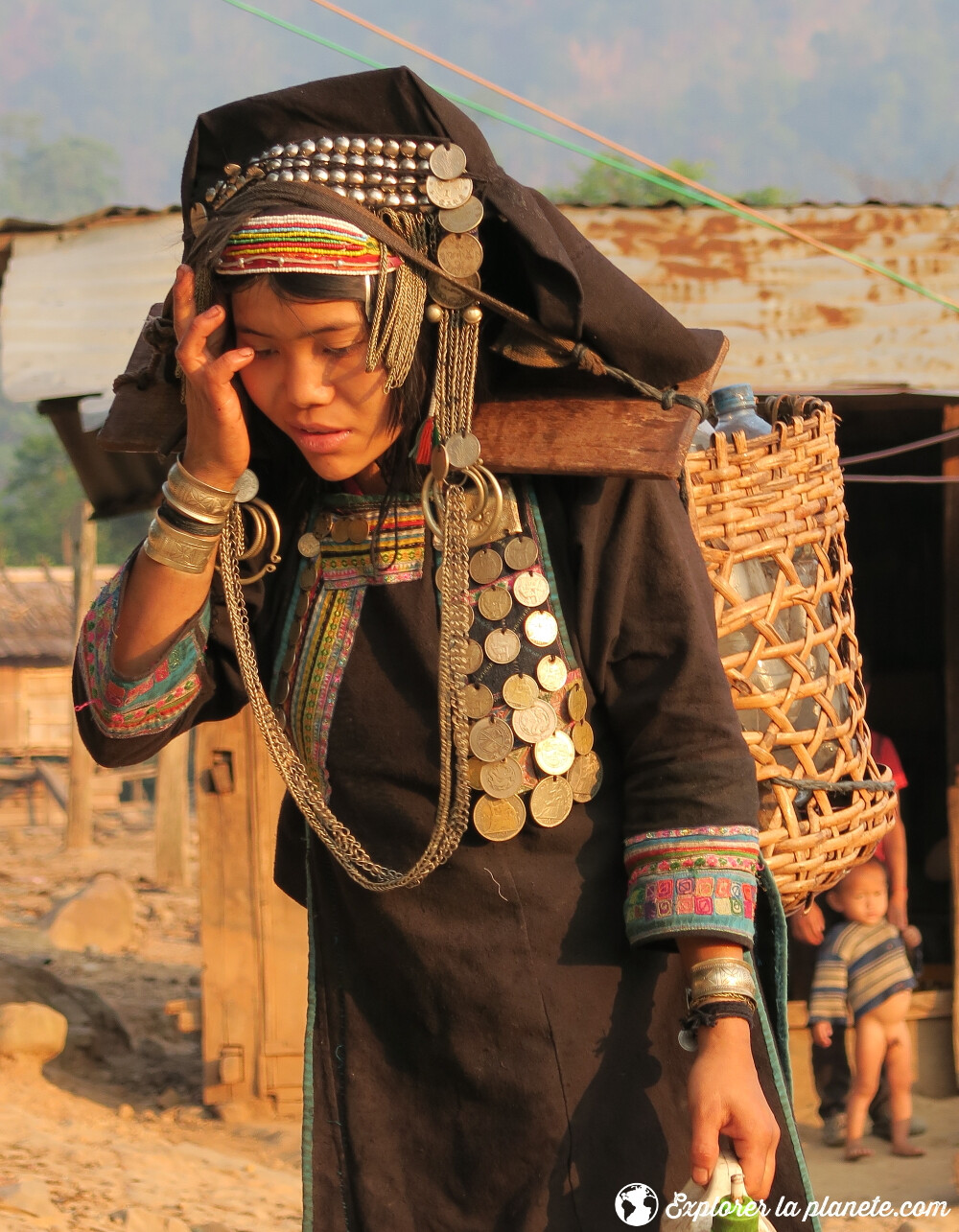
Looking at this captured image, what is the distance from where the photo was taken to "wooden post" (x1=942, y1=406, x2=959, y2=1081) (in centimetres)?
611

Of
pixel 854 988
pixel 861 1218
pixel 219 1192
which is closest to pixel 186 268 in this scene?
pixel 219 1192

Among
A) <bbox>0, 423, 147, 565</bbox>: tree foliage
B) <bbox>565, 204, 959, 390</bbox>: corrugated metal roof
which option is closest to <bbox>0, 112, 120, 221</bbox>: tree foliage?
<bbox>0, 423, 147, 565</bbox>: tree foliage

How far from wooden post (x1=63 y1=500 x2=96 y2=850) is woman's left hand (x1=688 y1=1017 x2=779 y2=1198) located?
12120 millimetres

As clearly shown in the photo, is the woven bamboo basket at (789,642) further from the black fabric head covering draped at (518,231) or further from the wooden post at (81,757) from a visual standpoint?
the wooden post at (81,757)

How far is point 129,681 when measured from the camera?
179 cm

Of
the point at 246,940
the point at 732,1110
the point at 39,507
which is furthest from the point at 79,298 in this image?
the point at 39,507

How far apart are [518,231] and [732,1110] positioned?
1.08 metres

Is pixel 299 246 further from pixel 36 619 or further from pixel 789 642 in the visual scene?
pixel 36 619

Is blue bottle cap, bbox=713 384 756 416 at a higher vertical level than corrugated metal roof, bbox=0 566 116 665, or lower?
lower

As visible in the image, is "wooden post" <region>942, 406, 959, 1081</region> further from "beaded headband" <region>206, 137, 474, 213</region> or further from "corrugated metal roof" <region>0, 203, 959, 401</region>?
"beaded headband" <region>206, 137, 474, 213</region>

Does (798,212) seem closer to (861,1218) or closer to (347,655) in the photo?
(861,1218)

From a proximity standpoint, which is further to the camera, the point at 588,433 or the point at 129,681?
the point at 129,681

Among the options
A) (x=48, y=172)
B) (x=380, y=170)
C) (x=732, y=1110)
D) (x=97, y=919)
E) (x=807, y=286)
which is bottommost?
(x=97, y=919)

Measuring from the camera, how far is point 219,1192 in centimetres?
468
